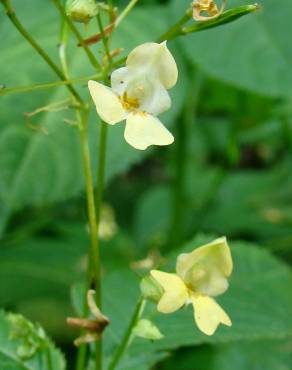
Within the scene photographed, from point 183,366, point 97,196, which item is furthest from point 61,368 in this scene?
point 183,366

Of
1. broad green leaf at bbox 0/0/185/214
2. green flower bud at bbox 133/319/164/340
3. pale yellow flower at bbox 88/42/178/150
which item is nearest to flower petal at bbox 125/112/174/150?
pale yellow flower at bbox 88/42/178/150

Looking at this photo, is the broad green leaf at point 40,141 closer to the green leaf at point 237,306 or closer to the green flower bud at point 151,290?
Result: the green leaf at point 237,306

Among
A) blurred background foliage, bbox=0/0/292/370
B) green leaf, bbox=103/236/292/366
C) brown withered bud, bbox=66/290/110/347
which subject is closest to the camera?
brown withered bud, bbox=66/290/110/347

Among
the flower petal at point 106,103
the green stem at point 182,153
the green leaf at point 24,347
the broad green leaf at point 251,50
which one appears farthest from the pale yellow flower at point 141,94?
the green stem at point 182,153

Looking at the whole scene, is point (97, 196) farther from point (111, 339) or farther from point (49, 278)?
point (49, 278)

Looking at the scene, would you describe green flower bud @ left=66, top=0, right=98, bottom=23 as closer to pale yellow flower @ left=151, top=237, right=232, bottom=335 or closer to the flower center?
the flower center

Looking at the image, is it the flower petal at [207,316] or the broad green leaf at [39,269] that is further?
the broad green leaf at [39,269]
